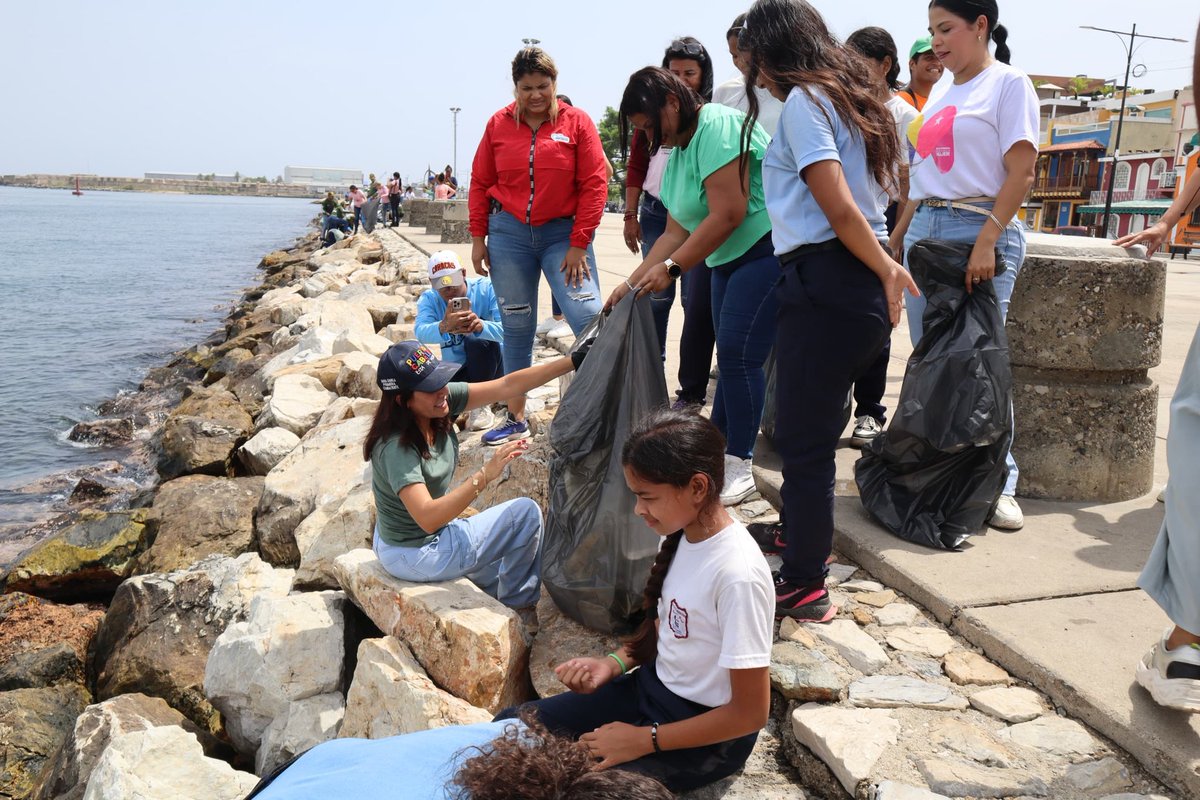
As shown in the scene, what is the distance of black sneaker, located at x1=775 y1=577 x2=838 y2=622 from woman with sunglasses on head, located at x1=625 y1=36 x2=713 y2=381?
1.24 m

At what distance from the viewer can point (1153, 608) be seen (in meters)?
2.73

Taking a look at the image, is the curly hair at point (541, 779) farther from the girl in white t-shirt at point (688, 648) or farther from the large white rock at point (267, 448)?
the large white rock at point (267, 448)

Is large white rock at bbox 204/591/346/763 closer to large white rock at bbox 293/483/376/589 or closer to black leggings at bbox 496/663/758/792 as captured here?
large white rock at bbox 293/483/376/589

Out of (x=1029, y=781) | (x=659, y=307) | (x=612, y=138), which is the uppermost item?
(x=612, y=138)

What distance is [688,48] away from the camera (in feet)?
13.7

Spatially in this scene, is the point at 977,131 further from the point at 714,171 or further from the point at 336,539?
the point at 336,539

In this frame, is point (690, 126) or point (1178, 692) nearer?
point (1178, 692)

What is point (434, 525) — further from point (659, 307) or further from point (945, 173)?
point (945, 173)

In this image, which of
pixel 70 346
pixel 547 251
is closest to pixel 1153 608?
pixel 547 251

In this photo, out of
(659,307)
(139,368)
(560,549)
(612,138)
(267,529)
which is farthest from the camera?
(612,138)

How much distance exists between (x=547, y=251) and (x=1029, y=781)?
2.99 metres

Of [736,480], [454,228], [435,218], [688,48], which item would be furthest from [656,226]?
[435,218]

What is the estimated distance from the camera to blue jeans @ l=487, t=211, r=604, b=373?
14.1ft

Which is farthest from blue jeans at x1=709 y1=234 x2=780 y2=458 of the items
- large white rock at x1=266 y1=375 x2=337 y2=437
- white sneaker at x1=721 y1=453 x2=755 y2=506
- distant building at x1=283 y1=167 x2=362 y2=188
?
distant building at x1=283 y1=167 x2=362 y2=188
